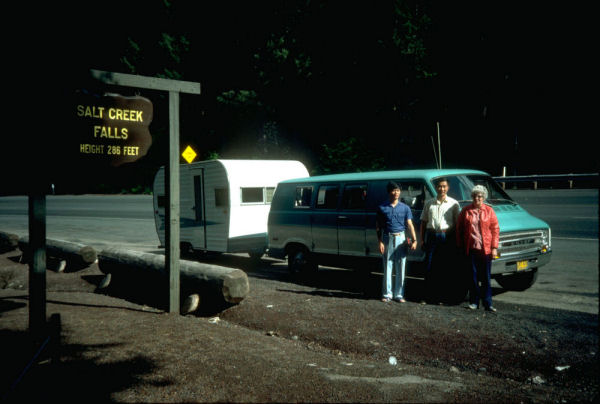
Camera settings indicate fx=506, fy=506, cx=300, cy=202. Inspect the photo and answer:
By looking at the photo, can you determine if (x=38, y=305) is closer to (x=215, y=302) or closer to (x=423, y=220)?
(x=215, y=302)

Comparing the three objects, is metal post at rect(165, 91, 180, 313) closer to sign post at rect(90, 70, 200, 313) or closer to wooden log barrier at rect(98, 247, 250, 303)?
sign post at rect(90, 70, 200, 313)

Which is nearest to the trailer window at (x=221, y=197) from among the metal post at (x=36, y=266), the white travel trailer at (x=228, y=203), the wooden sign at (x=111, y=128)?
the white travel trailer at (x=228, y=203)

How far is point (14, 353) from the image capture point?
16.4ft

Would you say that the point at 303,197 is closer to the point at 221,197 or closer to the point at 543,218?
the point at 221,197

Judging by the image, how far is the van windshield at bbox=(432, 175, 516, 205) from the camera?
8.37 m

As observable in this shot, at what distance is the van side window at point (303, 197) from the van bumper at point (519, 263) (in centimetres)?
403

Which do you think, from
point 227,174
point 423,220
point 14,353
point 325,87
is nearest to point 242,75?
point 325,87

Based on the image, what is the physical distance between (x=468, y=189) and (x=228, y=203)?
5.87 m

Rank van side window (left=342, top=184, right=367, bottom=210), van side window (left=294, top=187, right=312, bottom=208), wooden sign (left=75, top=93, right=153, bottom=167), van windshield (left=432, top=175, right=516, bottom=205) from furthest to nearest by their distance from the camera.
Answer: van side window (left=294, top=187, right=312, bottom=208)
van side window (left=342, top=184, right=367, bottom=210)
van windshield (left=432, top=175, right=516, bottom=205)
wooden sign (left=75, top=93, right=153, bottom=167)

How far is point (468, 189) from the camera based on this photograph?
8461mm

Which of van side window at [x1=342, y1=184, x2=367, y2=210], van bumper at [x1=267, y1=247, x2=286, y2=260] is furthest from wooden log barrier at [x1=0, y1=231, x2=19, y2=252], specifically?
van side window at [x1=342, y1=184, x2=367, y2=210]

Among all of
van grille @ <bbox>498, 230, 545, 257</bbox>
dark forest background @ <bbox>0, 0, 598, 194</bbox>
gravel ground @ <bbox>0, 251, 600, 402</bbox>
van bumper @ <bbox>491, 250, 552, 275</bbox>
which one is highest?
dark forest background @ <bbox>0, 0, 598, 194</bbox>

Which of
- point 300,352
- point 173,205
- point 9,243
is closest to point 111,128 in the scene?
point 173,205

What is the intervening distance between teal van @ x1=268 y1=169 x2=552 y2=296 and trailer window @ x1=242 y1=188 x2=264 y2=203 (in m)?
1.52
